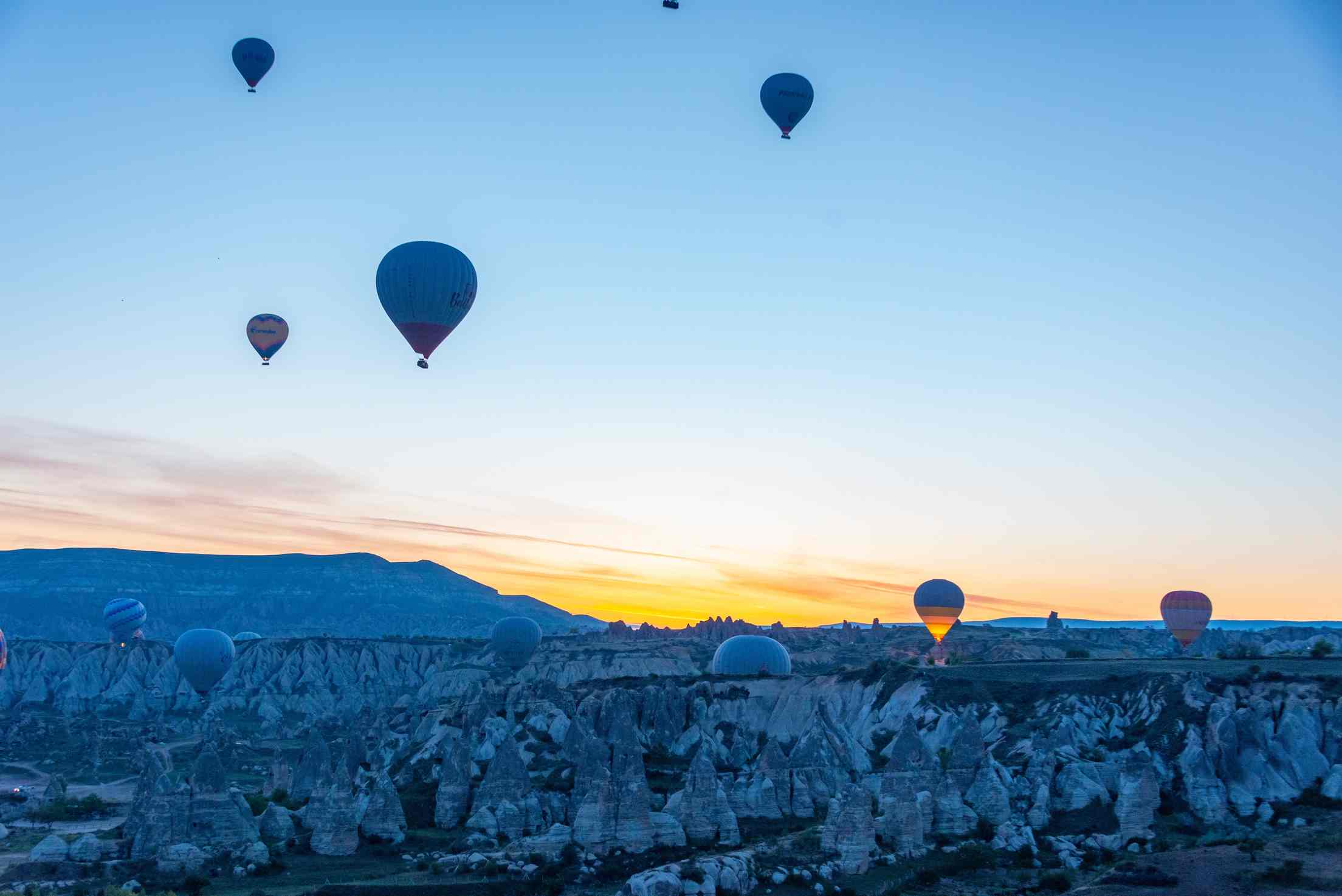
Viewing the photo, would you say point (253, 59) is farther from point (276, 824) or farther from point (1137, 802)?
point (1137, 802)

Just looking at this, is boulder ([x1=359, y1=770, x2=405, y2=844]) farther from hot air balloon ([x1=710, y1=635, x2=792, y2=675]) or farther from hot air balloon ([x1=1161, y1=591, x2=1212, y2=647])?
hot air balloon ([x1=1161, y1=591, x2=1212, y2=647])

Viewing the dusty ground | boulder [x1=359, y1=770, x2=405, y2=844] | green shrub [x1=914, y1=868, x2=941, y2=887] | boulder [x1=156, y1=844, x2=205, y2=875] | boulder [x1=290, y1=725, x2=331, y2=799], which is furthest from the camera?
boulder [x1=290, y1=725, x2=331, y2=799]

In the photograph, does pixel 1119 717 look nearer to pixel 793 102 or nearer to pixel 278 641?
pixel 793 102

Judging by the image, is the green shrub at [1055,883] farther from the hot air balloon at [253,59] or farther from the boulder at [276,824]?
the hot air balloon at [253,59]

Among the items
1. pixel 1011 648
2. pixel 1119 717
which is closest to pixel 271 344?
pixel 1119 717

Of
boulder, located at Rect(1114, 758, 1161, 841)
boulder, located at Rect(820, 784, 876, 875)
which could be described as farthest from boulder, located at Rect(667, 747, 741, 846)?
boulder, located at Rect(1114, 758, 1161, 841)

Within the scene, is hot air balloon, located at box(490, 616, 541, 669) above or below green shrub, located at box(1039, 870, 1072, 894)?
above

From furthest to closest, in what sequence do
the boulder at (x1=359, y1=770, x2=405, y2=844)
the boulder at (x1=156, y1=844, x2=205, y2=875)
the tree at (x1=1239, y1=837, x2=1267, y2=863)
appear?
the boulder at (x1=359, y1=770, x2=405, y2=844)
the boulder at (x1=156, y1=844, x2=205, y2=875)
the tree at (x1=1239, y1=837, x2=1267, y2=863)
